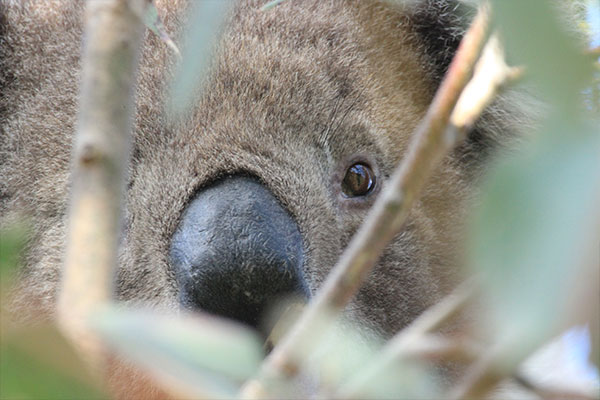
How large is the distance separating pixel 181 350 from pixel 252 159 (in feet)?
4.26

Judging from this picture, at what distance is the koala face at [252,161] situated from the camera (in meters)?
1.68

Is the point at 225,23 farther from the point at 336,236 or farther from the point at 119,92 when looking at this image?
the point at 119,92

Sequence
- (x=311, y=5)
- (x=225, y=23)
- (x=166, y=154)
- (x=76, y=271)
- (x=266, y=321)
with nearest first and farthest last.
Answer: (x=76, y=271), (x=266, y=321), (x=166, y=154), (x=225, y=23), (x=311, y=5)

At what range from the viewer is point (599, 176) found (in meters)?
0.50

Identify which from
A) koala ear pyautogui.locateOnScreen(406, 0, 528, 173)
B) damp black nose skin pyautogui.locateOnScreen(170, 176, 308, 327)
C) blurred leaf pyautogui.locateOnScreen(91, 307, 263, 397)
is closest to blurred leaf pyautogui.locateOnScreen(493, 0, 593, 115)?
blurred leaf pyautogui.locateOnScreen(91, 307, 263, 397)

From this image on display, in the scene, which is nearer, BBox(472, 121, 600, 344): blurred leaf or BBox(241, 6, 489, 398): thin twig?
BBox(472, 121, 600, 344): blurred leaf

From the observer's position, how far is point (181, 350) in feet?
1.80

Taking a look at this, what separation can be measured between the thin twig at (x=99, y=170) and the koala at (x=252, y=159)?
2.99 ft

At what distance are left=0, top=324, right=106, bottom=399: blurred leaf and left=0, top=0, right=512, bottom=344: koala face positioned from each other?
1.03 metres

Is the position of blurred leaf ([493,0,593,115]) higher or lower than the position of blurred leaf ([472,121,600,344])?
higher

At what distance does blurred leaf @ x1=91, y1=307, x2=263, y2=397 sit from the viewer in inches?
20.5

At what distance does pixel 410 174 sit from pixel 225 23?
153 cm

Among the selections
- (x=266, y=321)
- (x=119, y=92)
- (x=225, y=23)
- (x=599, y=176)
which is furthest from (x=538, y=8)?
(x=225, y=23)

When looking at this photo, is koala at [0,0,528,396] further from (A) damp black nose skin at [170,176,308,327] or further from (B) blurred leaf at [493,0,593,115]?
(B) blurred leaf at [493,0,593,115]
